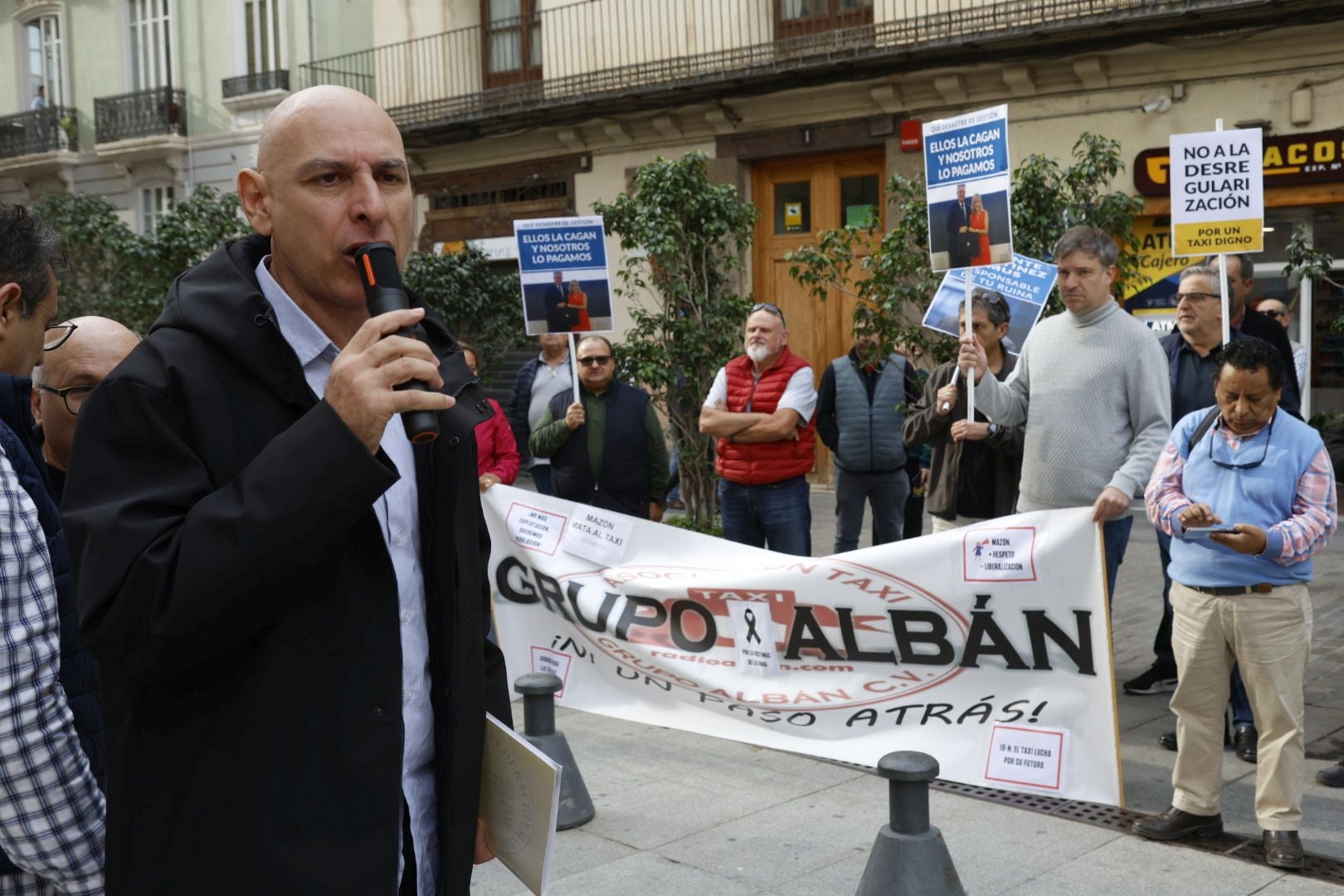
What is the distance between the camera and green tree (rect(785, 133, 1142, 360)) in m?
9.05

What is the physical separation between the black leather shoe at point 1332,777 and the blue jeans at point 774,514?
3.15 m

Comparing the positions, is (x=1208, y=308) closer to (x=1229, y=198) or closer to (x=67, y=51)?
(x=1229, y=198)

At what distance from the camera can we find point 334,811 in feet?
6.09

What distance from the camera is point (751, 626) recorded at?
585 cm

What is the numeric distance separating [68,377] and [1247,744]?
5.01m

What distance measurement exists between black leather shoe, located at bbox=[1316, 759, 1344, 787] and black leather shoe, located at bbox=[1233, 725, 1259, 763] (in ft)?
1.05

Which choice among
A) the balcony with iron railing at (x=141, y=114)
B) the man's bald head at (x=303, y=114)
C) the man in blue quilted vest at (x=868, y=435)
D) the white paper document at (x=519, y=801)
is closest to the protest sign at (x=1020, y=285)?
the man in blue quilted vest at (x=868, y=435)

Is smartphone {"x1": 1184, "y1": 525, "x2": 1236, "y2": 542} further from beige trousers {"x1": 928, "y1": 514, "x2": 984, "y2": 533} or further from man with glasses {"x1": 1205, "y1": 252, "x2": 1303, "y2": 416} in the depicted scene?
man with glasses {"x1": 1205, "y1": 252, "x2": 1303, "y2": 416}

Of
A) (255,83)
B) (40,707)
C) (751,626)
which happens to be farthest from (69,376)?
(255,83)

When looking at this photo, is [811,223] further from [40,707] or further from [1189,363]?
[40,707]

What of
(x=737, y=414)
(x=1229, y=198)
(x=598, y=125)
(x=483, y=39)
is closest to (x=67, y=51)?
(x=483, y=39)

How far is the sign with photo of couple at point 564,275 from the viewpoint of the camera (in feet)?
28.5

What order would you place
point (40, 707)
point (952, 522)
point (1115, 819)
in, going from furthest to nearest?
1. point (952, 522)
2. point (1115, 819)
3. point (40, 707)

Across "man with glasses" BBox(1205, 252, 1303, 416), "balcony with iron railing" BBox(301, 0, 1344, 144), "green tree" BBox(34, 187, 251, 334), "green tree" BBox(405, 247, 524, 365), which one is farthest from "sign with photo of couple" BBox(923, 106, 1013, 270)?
"green tree" BBox(405, 247, 524, 365)
